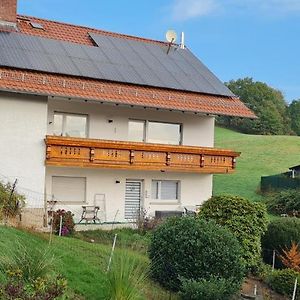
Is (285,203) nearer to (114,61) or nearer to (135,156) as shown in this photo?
(135,156)

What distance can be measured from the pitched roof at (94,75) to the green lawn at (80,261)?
8.10 metres

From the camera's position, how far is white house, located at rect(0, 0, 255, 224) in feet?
71.9

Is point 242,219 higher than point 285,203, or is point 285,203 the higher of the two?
point 285,203

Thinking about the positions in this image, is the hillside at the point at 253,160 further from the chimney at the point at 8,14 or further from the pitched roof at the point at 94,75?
the chimney at the point at 8,14

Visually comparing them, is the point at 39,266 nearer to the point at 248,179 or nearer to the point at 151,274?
the point at 151,274

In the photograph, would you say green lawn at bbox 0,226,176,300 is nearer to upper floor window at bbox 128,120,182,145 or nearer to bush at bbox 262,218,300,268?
bush at bbox 262,218,300,268

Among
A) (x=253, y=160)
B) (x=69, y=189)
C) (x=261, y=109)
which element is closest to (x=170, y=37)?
(x=69, y=189)

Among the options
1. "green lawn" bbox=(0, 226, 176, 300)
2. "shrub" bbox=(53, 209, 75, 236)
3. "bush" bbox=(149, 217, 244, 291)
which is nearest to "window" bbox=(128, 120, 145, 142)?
"shrub" bbox=(53, 209, 75, 236)

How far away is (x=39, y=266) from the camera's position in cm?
1008

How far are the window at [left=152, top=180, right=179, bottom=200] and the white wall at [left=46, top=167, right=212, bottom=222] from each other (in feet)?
0.70

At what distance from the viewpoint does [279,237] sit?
63.5ft

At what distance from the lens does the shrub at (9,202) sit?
1814 centimetres

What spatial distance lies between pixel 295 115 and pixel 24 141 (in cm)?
10625

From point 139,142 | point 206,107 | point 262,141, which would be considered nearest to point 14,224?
point 139,142
